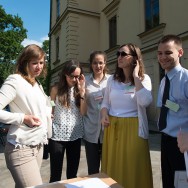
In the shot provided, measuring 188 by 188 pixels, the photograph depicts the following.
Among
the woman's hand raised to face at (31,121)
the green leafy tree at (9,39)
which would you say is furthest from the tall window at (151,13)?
the green leafy tree at (9,39)

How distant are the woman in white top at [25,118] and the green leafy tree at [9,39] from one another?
23.1 meters

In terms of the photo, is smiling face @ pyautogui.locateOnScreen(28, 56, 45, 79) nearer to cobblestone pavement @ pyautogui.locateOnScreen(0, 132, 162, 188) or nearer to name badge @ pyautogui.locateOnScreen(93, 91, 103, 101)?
name badge @ pyautogui.locateOnScreen(93, 91, 103, 101)

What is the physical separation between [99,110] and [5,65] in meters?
24.3

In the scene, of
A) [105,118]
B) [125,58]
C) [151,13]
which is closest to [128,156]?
[105,118]

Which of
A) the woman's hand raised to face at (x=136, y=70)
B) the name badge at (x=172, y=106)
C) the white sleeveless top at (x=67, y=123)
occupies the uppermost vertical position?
the woman's hand raised to face at (x=136, y=70)

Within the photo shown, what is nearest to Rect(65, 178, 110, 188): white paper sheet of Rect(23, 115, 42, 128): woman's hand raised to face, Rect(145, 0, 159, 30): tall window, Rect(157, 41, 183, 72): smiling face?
Rect(23, 115, 42, 128): woman's hand raised to face

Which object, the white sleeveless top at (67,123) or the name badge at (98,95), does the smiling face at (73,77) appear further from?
the name badge at (98,95)

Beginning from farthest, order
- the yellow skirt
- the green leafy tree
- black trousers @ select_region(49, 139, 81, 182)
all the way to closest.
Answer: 1. the green leafy tree
2. black trousers @ select_region(49, 139, 81, 182)
3. the yellow skirt

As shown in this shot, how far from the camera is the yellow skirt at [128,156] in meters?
2.24

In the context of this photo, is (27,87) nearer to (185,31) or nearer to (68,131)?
(68,131)

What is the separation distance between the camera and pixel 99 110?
273 centimetres

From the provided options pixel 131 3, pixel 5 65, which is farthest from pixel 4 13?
pixel 131 3

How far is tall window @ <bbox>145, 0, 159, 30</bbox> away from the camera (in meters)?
9.98

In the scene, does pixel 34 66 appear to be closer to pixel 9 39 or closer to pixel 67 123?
pixel 67 123
